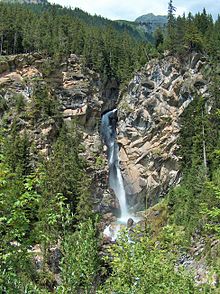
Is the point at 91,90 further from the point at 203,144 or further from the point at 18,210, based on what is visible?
the point at 18,210

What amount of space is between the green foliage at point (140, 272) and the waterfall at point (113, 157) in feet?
141

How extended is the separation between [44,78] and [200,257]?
1579 inches

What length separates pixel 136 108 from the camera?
60094 millimetres

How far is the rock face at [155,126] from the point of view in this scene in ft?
178

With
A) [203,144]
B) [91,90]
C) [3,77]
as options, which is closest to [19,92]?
[3,77]

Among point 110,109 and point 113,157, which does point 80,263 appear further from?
point 110,109

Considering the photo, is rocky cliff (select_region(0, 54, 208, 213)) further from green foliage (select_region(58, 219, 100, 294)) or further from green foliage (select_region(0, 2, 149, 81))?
green foliage (select_region(58, 219, 100, 294))

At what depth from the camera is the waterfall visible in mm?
56784

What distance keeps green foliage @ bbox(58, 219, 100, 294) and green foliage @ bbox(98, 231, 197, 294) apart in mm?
1074

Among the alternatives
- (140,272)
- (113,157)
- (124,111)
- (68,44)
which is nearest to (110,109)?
(124,111)

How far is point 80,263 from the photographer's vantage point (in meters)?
7.62

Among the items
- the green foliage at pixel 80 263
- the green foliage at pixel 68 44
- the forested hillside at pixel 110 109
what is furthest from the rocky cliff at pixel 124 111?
the green foliage at pixel 80 263

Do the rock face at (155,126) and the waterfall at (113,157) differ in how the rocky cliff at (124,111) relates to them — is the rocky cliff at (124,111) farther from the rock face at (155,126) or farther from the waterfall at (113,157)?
the waterfall at (113,157)

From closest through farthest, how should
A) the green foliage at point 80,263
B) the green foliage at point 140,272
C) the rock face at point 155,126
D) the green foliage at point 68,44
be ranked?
the green foliage at point 80,263
the green foliage at point 140,272
the rock face at point 155,126
the green foliage at point 68,44
